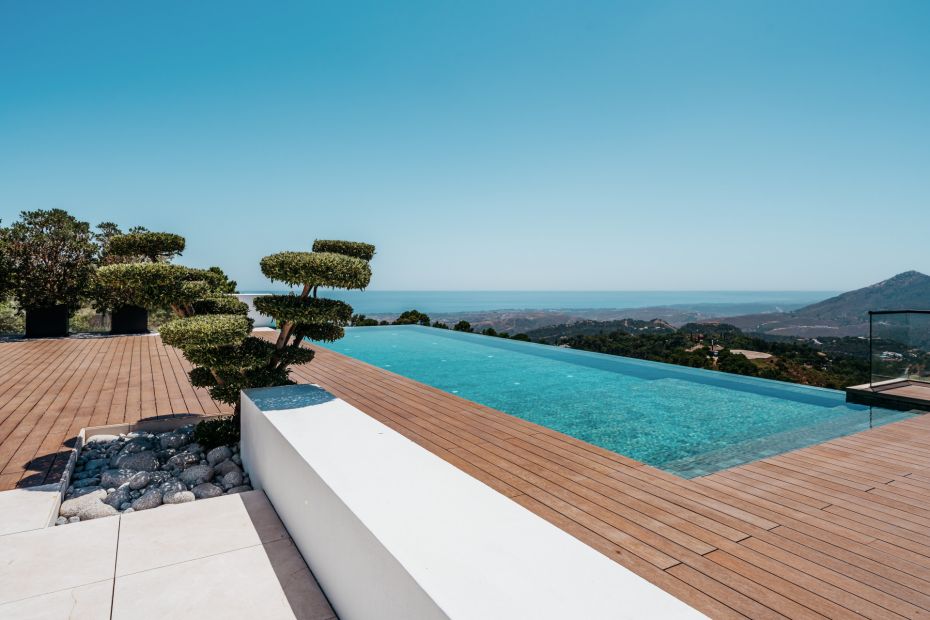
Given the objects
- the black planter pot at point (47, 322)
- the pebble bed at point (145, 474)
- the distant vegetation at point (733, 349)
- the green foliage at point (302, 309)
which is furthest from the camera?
the black planter pot at point (47, 322)

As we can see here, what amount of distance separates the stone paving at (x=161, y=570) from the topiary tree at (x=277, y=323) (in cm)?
108

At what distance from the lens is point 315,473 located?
6.10 feet

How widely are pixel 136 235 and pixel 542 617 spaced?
380cm

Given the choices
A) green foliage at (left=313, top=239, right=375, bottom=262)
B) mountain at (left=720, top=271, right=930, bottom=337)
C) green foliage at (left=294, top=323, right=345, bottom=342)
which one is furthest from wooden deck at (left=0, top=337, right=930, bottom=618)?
mountain at (left=720, top=271, right=930, bottom=337)

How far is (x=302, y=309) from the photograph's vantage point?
3332 mm

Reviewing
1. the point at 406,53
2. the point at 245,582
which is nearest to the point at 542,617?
the point at 245,582

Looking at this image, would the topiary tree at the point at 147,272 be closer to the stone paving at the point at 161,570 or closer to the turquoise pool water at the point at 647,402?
the stone paving at the point at 161,570

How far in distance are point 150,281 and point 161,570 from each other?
6.66ft

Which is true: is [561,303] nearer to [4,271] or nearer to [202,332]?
[4,271]

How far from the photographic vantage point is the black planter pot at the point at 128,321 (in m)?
9.59

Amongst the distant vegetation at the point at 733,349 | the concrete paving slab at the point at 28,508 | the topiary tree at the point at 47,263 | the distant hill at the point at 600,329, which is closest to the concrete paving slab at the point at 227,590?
the concrete paving slab at the point at 28,508

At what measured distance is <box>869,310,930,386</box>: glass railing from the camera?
4.86 meters

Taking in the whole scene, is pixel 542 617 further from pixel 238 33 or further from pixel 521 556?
pixel 238 33

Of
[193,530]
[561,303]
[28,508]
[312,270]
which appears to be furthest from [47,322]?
[561,303]
